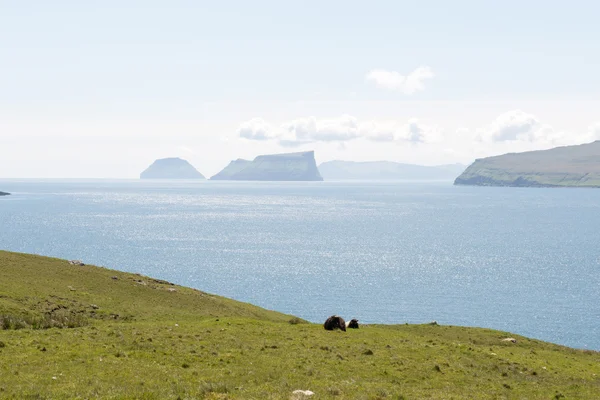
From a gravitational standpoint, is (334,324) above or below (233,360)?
below

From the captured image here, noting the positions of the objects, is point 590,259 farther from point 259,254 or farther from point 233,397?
point 233,397

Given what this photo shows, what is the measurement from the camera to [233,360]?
33.6 metres

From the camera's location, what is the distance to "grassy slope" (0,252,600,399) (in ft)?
85.7

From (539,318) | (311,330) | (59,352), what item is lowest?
(539,318)

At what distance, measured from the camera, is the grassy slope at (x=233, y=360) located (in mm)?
26125

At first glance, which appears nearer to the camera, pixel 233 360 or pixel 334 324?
pixel 233 360

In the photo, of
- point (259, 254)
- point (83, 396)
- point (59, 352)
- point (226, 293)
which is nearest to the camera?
point (83, 396)

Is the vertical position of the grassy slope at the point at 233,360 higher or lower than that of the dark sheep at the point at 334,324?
higher

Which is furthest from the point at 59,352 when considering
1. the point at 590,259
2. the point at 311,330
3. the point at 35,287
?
the point at 590,259

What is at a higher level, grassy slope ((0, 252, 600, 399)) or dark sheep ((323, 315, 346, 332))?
grassy slope ((0, 252, 600, 399))

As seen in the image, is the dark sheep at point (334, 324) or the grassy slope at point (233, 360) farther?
the dark sheep at point (334, 324)

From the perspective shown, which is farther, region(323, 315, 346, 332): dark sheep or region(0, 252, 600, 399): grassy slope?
region(323, 315, 346, 332): dark sheep

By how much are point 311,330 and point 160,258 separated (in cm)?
12119

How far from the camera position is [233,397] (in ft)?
78.8
